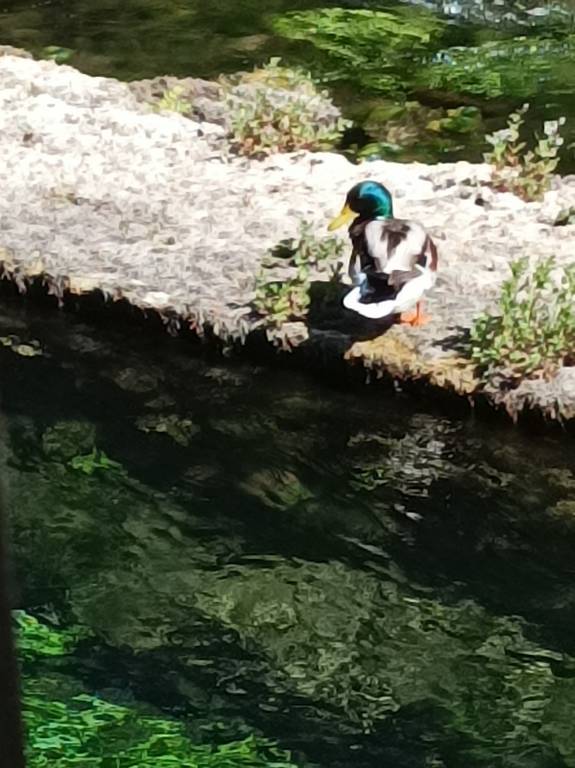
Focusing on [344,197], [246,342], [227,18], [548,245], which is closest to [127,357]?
[246,342]

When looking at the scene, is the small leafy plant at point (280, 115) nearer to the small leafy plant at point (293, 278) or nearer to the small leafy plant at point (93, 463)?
the small leafy plant at point (293, 278)

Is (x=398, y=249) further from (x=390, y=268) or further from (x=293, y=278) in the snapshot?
(x=293, y=278)

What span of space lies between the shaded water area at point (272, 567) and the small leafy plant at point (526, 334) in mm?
228

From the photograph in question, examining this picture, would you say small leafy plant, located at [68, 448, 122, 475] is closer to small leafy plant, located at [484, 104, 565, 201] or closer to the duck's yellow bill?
the duck's yellow bill

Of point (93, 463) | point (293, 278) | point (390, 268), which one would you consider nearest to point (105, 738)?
point (93, 463)

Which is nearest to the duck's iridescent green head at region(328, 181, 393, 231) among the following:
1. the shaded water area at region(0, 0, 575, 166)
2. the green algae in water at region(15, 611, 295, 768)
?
the shaded water area at region(0, 0, 575, 166)

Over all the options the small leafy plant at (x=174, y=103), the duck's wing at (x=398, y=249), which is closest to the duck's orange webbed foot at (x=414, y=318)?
the duck's wing at (x=398, y=249)

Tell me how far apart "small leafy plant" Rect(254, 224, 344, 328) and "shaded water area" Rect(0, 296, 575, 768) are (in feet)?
0.77

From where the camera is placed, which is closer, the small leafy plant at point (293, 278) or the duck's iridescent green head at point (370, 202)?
the small leafy plant at point (293, 278)

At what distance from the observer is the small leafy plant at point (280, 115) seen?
20.1 ft

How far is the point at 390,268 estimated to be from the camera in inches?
177

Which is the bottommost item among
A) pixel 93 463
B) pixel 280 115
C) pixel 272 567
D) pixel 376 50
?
pixel 272 567

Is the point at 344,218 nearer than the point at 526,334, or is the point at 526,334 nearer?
the point at 526,334

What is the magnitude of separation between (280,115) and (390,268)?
6.51ft
